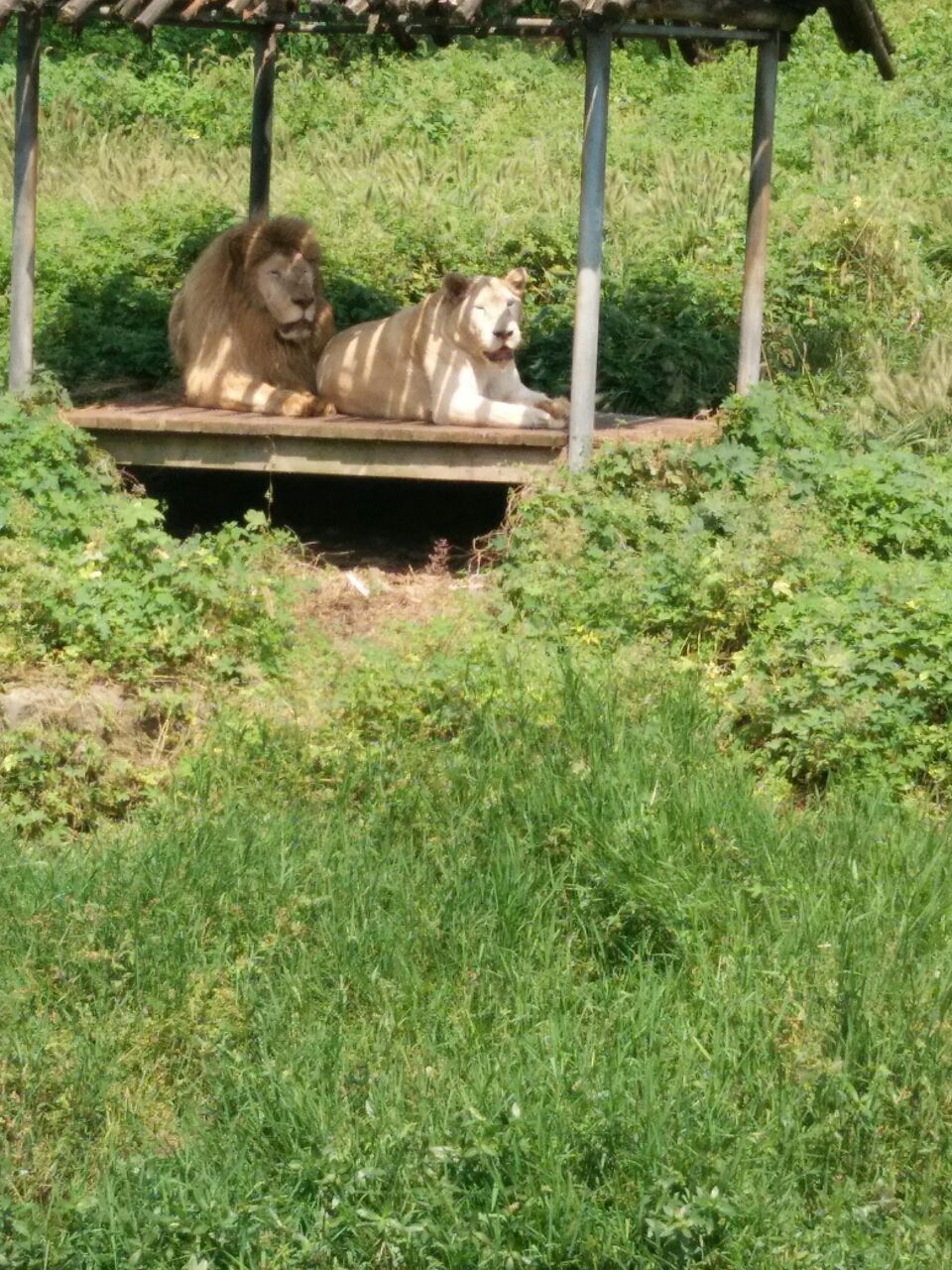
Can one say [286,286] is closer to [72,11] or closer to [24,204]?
[24,204]

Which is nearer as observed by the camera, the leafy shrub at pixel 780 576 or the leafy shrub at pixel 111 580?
the leafy shrub at pixel 780 576

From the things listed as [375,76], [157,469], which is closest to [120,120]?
[375,76]

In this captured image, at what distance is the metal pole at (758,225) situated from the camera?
9219mm

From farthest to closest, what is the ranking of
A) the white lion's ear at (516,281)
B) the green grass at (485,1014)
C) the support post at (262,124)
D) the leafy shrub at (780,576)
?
the support post at (262,124) → the white lion's ear at (516,281) → the leafy shrub at (780,576) → the green grass at (485,1014)

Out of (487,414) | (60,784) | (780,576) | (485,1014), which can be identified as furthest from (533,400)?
(485,1014)

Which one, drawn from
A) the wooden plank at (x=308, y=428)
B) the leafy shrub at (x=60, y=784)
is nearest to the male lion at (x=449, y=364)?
the wooden plank at (x=308, y=428)

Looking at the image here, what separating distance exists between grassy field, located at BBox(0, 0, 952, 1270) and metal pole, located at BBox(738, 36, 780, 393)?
510mm

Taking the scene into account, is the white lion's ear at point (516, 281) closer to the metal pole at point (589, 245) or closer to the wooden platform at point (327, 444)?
the metal pole at point (589, 245)

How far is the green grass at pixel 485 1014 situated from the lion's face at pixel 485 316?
114 inches

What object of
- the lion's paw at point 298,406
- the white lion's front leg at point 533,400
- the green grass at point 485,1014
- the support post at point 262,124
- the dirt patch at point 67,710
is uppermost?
the support post at point 262,124

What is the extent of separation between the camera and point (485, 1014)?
191 inches

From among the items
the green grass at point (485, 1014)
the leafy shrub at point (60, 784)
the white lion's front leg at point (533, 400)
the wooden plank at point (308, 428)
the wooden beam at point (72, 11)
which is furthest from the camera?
the white lion's front leg at point (533, 400)

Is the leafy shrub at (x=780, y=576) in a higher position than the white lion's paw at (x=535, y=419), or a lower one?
lower

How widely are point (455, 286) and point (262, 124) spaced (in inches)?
91.2
